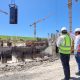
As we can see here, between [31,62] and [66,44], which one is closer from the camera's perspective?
[66,44]

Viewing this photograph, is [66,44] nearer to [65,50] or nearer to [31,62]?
[65,50]

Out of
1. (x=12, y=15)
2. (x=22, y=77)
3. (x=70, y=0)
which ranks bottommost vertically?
(x=22, y=77)

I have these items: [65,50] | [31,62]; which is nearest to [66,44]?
[65,50]

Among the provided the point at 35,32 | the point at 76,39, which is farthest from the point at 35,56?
the point at 35,32

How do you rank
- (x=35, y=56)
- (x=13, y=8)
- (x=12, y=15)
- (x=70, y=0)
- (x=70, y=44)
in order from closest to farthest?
(x=70, y=44) → (x=35, y=56) → (x=12, y=15) → (x=13, y=8) → (x=70, y=0)

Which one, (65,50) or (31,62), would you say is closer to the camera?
(65,50)

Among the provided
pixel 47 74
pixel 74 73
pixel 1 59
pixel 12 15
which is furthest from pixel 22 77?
pixel 12 15

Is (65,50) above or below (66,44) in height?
below

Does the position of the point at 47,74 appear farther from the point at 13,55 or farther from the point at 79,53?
the point at 13,55

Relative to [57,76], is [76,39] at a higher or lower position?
higher

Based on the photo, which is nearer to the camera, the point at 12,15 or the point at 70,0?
the point at 12,15

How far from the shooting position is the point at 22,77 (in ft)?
36.9

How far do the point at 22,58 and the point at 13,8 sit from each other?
15815 mm

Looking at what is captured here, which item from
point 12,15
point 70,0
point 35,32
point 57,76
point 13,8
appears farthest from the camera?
point 35,32
